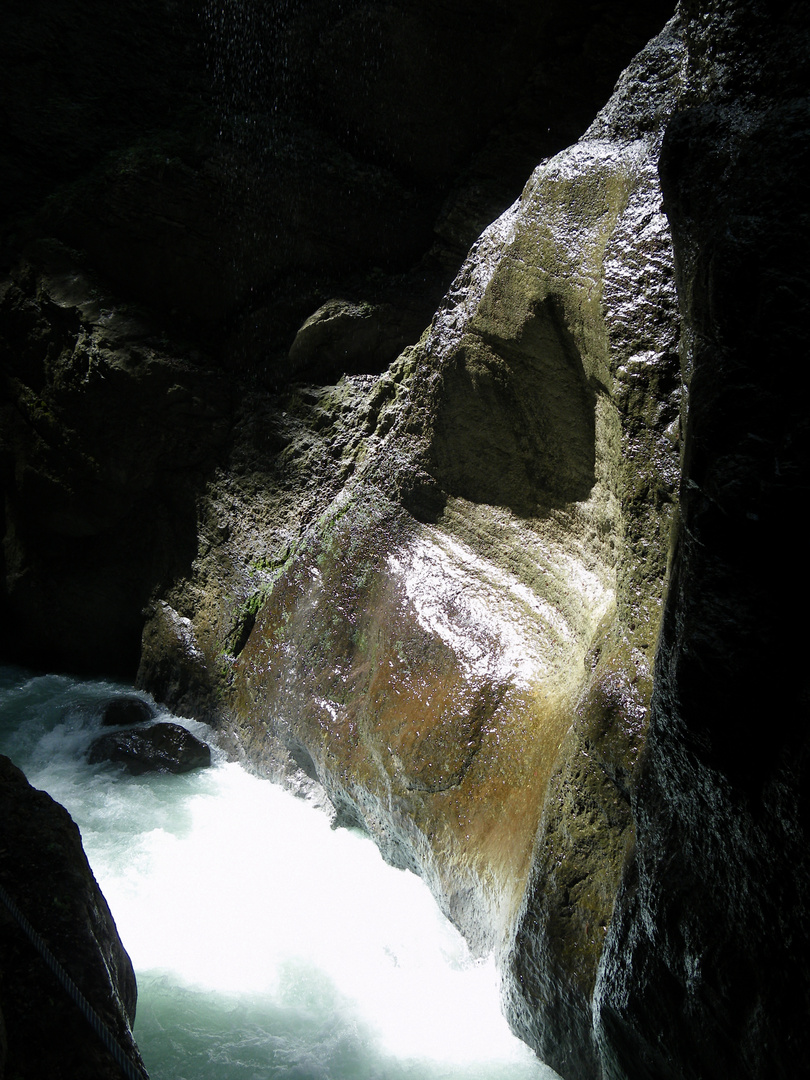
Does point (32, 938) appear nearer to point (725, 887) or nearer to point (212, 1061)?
point (212, 1061)

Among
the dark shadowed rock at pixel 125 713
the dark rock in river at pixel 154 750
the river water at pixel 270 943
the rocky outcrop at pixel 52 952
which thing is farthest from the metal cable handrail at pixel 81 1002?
the dark shadowed rock at pixel 125 713

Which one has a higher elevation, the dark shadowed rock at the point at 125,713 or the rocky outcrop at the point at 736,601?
the rocky outcrop at the point at 736,601

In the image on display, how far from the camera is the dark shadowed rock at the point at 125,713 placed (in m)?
4.95

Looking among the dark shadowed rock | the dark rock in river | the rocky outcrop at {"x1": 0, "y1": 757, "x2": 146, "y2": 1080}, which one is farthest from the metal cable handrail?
the dark shadowed rock

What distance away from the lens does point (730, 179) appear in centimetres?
140

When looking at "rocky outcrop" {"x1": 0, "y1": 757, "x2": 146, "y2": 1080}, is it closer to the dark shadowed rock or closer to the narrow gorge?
the narrow gorge

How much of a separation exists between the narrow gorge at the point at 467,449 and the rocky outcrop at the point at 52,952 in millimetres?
22

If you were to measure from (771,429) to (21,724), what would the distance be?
5.14 metres

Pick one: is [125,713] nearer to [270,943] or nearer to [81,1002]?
[270,943]

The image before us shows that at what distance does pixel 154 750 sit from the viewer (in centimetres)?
448

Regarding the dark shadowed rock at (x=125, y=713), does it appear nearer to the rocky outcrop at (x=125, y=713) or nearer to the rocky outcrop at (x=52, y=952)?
the rocky outcrop at (x=125, y=713)

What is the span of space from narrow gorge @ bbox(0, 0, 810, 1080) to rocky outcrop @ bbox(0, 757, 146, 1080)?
2cm

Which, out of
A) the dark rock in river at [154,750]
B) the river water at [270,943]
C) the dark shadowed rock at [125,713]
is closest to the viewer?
the river water at [270,943]

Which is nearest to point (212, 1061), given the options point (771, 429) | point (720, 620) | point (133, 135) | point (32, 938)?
point (32, 938)
